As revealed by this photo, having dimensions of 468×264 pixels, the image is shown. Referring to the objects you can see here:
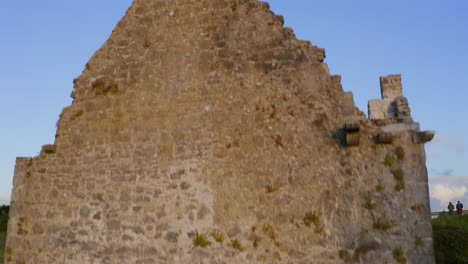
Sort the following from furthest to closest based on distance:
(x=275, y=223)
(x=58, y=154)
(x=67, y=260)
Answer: (x=58, y=154)
(x=67, y=260)
(x=275, y=223)

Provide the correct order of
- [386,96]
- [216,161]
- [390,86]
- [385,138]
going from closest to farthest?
[385,138], [216,161], [386,96], [390,86]

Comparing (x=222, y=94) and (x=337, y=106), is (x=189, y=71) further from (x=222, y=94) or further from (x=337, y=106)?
(x=337, y=106)

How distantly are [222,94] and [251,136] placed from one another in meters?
0.89

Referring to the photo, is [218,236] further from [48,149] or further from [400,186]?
[48,149]

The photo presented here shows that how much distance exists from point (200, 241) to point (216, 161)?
1238 millimetres

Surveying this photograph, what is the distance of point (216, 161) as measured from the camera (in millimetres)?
7383

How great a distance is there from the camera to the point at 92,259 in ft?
25.3

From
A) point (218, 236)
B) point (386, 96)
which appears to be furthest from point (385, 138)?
point (386, 96)

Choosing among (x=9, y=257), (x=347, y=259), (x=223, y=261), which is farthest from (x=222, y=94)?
(x=9, y=257)

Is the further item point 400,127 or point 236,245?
point 236,245

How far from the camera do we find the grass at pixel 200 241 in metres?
7.10

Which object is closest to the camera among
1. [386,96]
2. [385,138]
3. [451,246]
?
[385,138]

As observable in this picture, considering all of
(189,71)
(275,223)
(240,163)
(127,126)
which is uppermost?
(189,71)

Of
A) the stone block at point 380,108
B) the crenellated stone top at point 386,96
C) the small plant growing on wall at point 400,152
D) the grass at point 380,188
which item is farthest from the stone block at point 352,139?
the stone block at point 380,108
